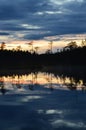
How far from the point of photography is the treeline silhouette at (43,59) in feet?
474

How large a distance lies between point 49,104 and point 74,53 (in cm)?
12510

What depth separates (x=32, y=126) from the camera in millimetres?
16391

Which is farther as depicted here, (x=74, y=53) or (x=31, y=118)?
(x=74, y=53)

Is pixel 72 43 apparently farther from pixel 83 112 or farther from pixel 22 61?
pixel 83 112

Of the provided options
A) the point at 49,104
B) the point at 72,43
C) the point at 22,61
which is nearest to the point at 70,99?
the point at 49,104

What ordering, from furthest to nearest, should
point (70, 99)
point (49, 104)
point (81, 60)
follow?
point (81, 60) → point (70, 99) → point (49, 104)

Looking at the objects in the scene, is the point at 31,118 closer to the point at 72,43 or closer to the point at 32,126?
the point at 32,126

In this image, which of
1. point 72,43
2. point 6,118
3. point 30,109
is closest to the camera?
point 6,118

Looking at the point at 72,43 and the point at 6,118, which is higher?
the point at 72,43

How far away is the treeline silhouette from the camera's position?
474 feet

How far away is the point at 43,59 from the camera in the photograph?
186375 mm

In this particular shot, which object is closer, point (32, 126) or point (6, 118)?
point (32, 126)

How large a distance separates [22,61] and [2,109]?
138078 millimetres

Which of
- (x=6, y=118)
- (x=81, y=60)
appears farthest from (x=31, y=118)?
(x=81, y=60)
